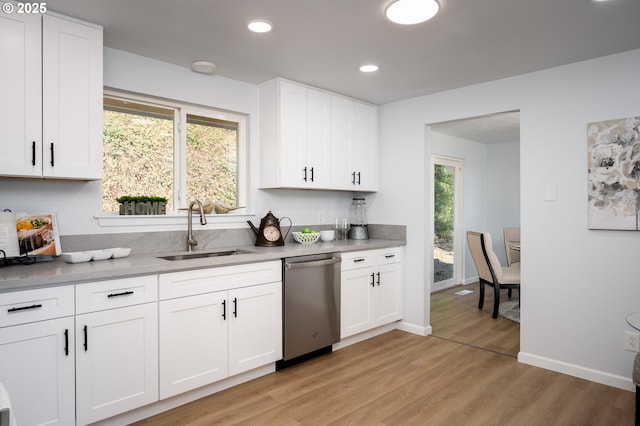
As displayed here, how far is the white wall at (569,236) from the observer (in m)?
2.76

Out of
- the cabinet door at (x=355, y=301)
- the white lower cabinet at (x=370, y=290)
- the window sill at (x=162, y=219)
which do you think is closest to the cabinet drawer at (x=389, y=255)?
the white lower cabinet at (x=370, y=290)

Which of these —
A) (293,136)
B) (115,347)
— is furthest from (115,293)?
(293,136)

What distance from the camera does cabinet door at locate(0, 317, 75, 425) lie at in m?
1.80

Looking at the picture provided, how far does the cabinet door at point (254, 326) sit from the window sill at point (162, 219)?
0.76m

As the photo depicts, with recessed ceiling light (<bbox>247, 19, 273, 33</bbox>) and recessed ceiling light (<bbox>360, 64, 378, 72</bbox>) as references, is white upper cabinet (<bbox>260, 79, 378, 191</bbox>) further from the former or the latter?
recessed ceiling light (<bbox>247, 19, 273, 33</bbox>)

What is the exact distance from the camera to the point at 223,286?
102 inches

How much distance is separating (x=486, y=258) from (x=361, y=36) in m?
3.04

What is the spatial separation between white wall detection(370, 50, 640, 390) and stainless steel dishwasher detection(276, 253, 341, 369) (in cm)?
153

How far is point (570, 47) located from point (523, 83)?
1.80 ft

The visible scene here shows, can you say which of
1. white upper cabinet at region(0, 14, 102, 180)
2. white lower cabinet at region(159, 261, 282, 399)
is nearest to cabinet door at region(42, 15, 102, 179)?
white upper cabinet at region(0, 14, 102, 180)

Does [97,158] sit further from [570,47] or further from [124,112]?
[570,47]

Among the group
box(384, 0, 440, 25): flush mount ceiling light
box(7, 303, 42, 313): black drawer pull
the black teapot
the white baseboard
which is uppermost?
box(384, 0, 440, 25): flush mount ceiling light

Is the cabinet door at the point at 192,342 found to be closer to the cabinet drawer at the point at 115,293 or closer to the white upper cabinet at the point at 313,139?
the cabinet drawer at the point at 115,293

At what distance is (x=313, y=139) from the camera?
3.57 metres
